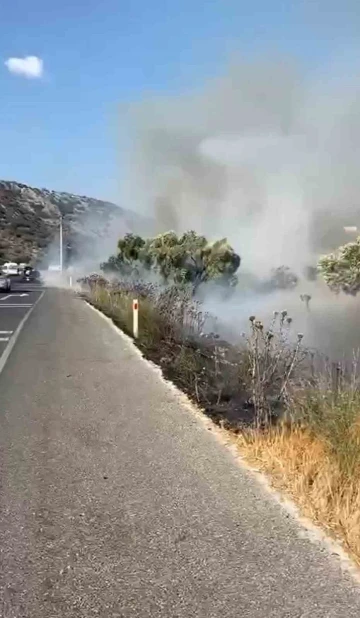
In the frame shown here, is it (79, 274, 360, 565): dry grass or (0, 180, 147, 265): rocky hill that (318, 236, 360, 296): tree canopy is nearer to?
(79, 274, 360, 565): dry grass

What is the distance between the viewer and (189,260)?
4138cm

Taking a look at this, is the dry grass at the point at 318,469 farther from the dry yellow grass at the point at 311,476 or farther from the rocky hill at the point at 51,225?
the rocky hill at the point at 51,225

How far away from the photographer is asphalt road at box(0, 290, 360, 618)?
377 centimetres

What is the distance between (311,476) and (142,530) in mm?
1519

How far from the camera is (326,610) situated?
3656 millimetres

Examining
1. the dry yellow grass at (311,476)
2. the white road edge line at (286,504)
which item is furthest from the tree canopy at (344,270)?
the dry yellow grass at (311,476)

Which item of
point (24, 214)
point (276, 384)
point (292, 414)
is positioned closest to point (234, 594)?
point (292, 414)

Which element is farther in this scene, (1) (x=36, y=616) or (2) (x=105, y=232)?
(2) (x=105, y=232)

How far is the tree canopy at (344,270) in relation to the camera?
3444 centimetres

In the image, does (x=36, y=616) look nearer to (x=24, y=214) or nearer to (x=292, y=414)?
(x=292, y=414)

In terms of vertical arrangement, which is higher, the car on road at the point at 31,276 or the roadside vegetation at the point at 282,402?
the car on road at the point at 31,276

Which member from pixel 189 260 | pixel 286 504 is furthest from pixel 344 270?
pixel 286 504

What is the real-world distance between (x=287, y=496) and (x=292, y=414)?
1.53m

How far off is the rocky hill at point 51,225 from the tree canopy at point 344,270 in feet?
144
